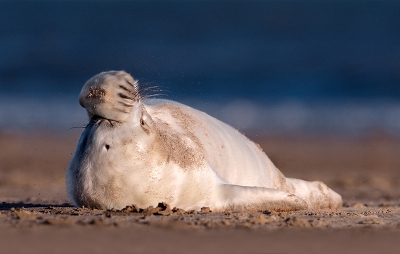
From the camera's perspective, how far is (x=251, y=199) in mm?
5488

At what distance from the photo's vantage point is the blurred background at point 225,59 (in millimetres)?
16422

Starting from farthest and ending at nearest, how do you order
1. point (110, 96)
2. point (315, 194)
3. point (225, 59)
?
1. point (225, 59)
2. point (315, 194)
3. point (110, 96)

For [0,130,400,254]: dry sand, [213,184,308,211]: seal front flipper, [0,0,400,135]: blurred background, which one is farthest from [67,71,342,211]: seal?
[0,0,400,135]: blurred background

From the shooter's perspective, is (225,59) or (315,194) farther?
(225,59)

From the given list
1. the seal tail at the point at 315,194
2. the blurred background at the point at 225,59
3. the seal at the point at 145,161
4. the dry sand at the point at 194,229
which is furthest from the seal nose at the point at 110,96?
the seal tail at the point at 315,194

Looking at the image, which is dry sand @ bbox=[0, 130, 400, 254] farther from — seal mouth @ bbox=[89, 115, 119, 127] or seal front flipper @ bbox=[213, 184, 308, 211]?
seal mouth @ bbox=[89, 115, 119, 127]

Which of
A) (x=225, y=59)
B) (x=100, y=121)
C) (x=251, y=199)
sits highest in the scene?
(x=225, y=59)

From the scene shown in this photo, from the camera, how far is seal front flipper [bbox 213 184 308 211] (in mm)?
5461

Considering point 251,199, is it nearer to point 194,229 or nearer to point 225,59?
point 194,229

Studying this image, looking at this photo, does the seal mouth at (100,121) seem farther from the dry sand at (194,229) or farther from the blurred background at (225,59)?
the blurred background at (225,59)

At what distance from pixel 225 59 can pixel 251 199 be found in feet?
74.5

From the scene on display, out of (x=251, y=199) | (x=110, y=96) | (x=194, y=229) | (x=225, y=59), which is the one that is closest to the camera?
(x=194, y=229)

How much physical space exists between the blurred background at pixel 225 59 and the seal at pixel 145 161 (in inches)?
24.4

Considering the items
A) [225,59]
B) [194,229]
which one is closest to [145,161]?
[194,229]
